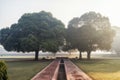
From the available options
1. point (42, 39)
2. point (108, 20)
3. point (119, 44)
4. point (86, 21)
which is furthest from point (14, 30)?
point (119, 44)

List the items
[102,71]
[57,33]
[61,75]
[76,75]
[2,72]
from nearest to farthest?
[2,72] < [76,75] < [61,75] < [102,71] < [57,33]

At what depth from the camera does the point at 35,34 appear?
7381 centimetres

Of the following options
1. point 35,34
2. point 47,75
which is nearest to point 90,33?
point 35,34

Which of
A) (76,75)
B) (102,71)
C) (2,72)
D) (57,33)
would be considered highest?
(57,33)

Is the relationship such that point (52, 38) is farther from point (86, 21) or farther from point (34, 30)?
point (86, 21)

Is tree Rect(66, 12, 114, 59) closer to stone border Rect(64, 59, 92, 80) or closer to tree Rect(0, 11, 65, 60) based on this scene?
tree Rect(0, 11, 65, 60)

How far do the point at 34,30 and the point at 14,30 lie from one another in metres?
6.25

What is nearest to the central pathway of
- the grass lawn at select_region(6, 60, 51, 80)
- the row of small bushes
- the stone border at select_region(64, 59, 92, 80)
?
the stone border at select_region(64, 59, 92, 80)

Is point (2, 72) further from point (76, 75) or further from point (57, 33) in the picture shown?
point (57, 33)

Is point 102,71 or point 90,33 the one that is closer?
point 102,71

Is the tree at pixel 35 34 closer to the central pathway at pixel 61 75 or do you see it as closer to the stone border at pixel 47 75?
the central pathway at pixel 61 75

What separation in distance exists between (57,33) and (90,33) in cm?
897

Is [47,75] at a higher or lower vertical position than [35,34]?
lower

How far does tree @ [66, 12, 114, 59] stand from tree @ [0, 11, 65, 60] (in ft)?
10.9
